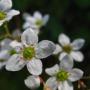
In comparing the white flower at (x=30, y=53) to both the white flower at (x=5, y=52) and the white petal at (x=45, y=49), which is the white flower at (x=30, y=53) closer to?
the white petal at (x=45, y=49)

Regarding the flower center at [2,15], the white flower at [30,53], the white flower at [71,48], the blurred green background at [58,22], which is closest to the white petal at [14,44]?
the white flower at [30,53]

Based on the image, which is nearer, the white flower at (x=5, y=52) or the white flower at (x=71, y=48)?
the white flower at (x=5, y=52)

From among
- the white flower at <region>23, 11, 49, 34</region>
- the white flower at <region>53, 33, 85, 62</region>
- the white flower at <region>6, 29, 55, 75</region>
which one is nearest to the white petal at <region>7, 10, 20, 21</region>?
the white flower at <region>6, 29, 55, 75</region>

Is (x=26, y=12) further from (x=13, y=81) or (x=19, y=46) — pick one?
(x=19, y=46)

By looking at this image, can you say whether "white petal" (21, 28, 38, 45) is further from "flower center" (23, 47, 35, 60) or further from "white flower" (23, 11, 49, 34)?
"white flower" (23, 11, 49, 34)

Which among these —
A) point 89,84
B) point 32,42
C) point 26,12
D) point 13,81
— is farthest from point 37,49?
point 26,12

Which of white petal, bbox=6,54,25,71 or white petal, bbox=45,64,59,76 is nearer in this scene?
white petal, bbox=6,54,25,71
